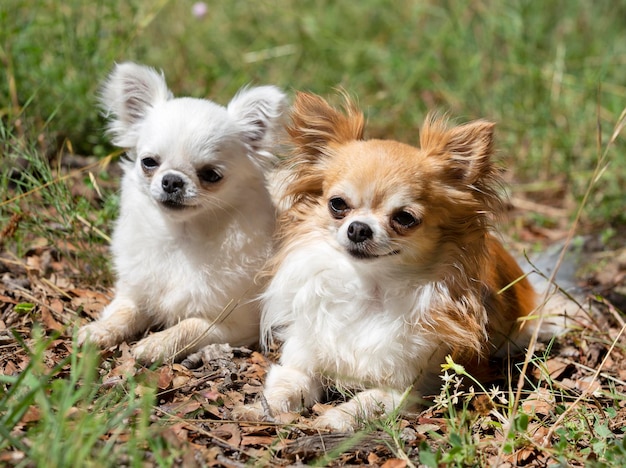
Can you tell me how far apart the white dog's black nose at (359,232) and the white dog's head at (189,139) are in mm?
748

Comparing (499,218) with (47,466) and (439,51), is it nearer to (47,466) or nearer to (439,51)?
(47,466)

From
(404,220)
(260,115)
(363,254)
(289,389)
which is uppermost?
(260,115)

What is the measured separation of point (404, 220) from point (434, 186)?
0.68ft

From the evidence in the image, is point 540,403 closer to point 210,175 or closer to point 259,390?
point 259,390

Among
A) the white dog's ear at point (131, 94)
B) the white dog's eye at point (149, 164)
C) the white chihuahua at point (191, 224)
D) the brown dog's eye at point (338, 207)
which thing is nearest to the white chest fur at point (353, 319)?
the brown dog's eye at point (338, 207)

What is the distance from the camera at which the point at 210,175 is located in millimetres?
3395

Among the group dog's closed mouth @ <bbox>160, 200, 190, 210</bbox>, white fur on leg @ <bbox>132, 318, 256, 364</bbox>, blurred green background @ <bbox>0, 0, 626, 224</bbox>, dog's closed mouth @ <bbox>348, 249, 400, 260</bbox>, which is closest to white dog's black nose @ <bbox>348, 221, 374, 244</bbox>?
dog's closed mouth @ <bbox>348, 249, 400, 260</bbox>

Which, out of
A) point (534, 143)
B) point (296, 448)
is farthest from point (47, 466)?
point (534, 143)

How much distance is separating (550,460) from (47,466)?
1.83 meters

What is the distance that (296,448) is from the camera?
279 cm

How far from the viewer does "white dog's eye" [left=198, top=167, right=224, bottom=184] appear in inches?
133

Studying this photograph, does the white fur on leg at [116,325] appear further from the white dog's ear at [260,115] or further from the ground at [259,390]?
the white dog's ear at [260,115]

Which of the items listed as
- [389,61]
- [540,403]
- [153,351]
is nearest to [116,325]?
[153,351]

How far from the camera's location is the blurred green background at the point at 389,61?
5004 mm
